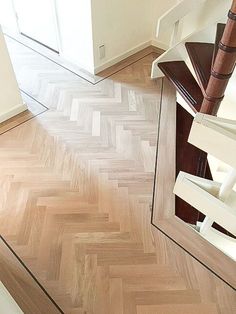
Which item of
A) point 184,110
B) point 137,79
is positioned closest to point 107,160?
point 184,110

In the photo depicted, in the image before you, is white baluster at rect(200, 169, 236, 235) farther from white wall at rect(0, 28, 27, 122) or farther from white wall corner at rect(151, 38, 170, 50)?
white wall corner at rect(151, 38, 170, 50)

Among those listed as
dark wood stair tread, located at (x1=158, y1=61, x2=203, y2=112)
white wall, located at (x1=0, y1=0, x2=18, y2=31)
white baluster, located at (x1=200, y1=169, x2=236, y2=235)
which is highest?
white baluster, located at (x1=200, y1=169, x2=236, y2=235)

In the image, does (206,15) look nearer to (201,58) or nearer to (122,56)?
(201,58)

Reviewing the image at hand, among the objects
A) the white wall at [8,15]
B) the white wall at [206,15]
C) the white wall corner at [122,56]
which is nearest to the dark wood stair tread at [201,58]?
the white wall at [206,15]

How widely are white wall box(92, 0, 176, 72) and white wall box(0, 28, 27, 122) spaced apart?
2.95ft

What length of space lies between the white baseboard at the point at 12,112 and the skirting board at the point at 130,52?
0.89 meters

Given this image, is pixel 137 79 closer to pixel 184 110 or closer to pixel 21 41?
pixel 184 110

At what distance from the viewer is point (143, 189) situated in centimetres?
201

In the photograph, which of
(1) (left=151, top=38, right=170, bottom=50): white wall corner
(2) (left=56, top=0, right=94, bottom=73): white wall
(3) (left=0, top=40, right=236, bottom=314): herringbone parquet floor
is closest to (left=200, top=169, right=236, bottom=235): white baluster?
(3) (left=0, top=40, right=236, bottom=314): herringbone parquet floor

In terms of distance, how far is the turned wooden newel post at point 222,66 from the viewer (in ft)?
4.14

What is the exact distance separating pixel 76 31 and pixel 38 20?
0.69 meters

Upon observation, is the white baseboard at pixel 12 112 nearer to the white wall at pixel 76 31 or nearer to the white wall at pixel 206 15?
the white wall at pixel 76 31

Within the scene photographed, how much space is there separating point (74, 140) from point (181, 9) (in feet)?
4.51

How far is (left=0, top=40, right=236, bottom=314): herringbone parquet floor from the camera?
1518 millimetres
